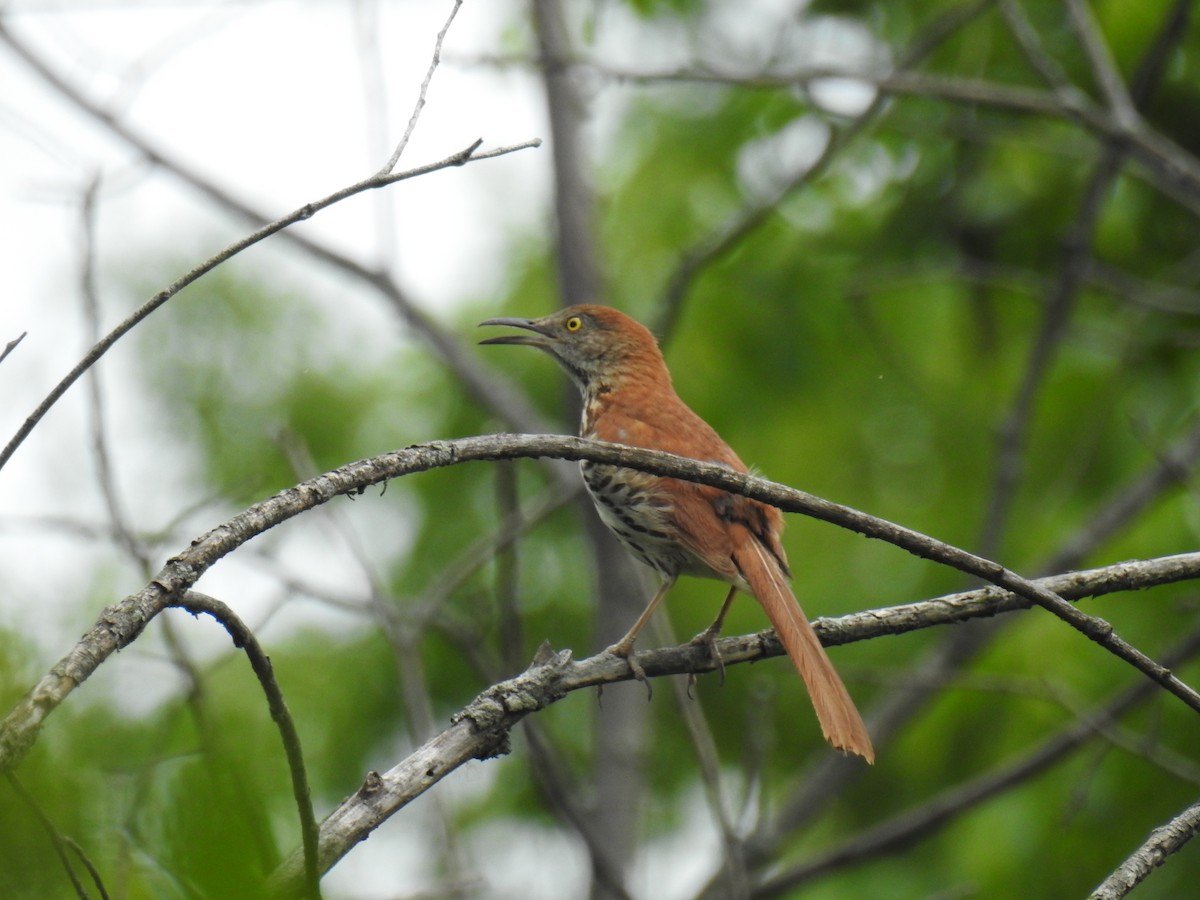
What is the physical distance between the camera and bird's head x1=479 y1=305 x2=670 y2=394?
5.66 meters

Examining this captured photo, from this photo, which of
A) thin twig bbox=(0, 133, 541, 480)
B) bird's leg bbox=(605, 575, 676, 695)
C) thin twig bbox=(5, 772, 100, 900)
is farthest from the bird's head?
thin twig bbox=(5, 772, 100, 900)

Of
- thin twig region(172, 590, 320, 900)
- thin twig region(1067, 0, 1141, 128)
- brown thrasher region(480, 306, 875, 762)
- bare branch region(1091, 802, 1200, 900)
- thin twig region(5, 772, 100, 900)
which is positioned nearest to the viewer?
thin twig region(5, 772, 100, 900)

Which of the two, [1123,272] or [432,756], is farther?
[1123,272]

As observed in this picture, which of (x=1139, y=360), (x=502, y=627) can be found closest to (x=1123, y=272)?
(x=1139, y=360)

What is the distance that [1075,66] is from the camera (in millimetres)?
7344

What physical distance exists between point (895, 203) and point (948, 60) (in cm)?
100

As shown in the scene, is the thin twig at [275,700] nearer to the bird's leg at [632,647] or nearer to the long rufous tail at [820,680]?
the bird's leg at [632,647]


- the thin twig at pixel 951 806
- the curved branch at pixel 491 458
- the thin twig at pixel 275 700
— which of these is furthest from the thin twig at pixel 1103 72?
the thin twig at pixel 275 700

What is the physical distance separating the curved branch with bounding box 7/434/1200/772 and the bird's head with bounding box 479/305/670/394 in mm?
3288

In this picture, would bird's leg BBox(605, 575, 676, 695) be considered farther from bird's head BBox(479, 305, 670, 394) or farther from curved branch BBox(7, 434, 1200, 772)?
bird's head BBox(479, 305, 670, 394)

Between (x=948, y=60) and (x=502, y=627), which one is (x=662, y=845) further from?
(x=948, y=60)

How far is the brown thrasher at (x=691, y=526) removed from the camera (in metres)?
3.22

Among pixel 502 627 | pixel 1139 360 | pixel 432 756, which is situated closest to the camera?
pixel 432 756

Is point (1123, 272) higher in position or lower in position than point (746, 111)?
lower
